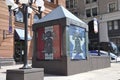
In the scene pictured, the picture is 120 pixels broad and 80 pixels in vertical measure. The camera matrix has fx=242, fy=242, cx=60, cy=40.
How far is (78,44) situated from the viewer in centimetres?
1577

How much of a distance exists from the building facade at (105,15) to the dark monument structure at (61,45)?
3195cm

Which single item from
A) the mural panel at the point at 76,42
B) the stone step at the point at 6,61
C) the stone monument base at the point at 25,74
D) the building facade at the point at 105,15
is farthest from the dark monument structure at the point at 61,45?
the building facade at the point at 105,15

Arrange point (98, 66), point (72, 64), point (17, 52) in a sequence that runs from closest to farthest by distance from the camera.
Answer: point (72, 64) < point (98, 66) < point (17, 52)

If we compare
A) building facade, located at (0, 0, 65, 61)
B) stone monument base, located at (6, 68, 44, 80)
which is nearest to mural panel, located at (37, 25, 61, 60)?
stone monument base, located at (6, 68, 44, 80)

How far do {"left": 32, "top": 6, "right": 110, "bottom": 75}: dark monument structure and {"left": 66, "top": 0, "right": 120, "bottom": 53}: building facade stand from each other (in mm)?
31952

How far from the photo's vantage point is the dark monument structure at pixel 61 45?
14398 mm

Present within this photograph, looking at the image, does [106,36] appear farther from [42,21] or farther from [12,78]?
[12,78]

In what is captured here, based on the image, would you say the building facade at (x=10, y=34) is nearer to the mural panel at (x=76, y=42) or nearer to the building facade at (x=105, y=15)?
the mural panel at (x=76, y=42)

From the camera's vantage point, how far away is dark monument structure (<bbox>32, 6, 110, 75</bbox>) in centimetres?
1440

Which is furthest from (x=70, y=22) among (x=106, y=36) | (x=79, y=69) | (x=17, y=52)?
(x=106, y=36)

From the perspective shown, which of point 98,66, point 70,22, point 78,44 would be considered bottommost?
point 98,66

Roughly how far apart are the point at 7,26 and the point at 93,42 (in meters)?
29.7

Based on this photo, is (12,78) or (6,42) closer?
(12,78)

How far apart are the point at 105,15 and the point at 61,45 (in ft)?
119
